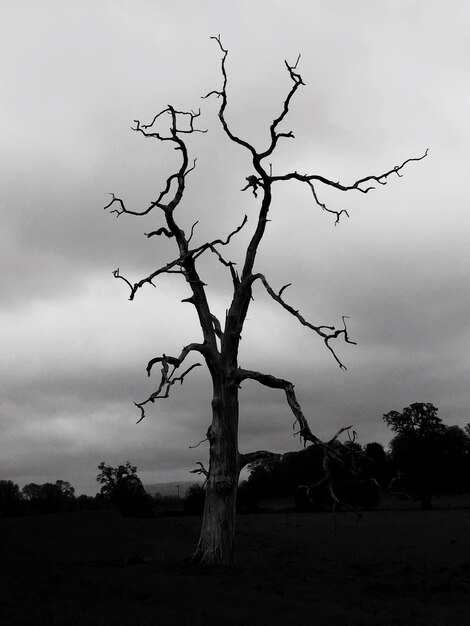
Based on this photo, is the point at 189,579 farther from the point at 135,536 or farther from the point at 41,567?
the point at 135,536

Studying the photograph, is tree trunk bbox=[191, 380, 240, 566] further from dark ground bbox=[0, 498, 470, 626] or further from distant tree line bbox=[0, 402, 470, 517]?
distant tree line bbox=[0, 402, 470, 517]

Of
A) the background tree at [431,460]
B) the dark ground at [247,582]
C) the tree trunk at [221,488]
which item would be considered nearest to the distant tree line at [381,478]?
the background tree at [431,460]

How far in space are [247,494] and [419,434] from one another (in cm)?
2313

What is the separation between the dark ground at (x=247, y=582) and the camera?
12.6 metres

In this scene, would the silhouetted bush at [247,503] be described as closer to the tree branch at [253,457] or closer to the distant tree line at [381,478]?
the distant tree line at [381,478]

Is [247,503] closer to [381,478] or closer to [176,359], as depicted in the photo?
[381,478]

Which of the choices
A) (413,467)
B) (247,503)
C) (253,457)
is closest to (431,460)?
(413,467)

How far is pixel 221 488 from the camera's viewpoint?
20547 millimetres

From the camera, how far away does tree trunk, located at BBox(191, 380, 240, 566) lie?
20.5 m

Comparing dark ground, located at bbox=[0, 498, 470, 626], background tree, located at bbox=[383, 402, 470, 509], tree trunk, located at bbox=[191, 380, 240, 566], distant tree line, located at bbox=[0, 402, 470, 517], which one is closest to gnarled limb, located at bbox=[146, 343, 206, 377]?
tree trunk, located at bbox=[191, 380, 240, 566]

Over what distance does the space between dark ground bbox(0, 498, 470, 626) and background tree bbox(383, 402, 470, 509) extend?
41305 mm

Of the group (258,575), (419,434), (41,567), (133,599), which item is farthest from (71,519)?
A: (419,434)

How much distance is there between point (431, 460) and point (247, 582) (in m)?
63.2

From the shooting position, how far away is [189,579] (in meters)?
17.3
